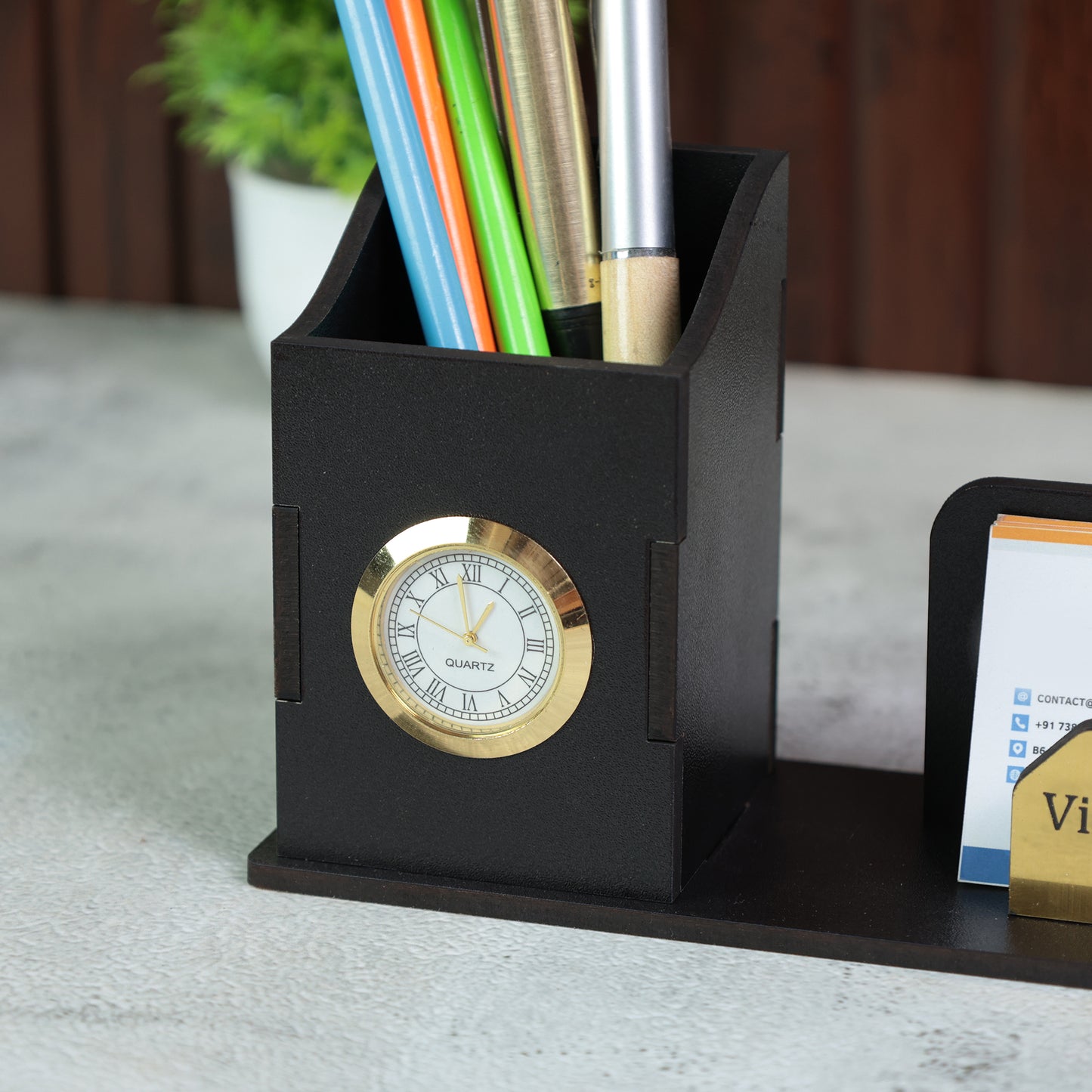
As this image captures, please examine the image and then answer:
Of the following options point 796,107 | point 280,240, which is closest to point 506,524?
point 280,240

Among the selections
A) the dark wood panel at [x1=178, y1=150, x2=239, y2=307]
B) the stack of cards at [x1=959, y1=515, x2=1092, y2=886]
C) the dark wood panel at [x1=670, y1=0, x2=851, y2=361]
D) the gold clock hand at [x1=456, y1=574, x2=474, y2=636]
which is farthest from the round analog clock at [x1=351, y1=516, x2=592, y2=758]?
the dark wood panel at [x1=178, y1=150, x2=239, y2=307]

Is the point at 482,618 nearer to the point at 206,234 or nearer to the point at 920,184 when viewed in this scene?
the point at 920,184

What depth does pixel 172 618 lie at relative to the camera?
2.77 feet

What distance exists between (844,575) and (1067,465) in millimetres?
218

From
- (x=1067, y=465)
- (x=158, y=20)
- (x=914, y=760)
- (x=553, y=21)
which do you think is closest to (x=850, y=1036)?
(x=914, y=760)

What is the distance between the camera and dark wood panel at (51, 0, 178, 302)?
1402 mm

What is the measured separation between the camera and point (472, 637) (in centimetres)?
55

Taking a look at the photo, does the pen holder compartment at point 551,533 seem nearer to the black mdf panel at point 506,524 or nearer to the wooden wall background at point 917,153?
the black mdf panel at point 506,524

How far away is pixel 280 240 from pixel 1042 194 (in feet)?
1.65

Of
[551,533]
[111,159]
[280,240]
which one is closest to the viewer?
[551,533]

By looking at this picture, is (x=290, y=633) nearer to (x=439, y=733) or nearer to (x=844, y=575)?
(x=439, y=733)

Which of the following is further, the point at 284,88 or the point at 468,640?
the point at 284,88

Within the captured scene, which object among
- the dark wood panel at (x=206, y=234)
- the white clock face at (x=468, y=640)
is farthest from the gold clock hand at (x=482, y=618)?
the dark wood panel at (x=206, y=234)

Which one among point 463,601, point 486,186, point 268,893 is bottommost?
point 268,893
